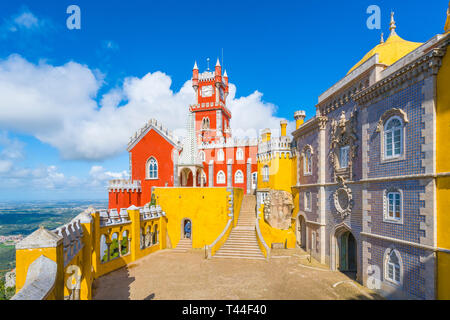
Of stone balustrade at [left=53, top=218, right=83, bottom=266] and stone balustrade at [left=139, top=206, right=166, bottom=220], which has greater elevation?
stone balustrade at [left=53, top=218, right=83, bottom=266]

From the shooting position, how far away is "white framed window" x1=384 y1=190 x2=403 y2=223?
10.9 m

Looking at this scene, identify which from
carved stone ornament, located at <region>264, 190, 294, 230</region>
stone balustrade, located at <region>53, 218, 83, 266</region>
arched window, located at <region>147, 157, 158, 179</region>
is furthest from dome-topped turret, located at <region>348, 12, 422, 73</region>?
arched window, located at <region>147, 157, 158, 179</region>

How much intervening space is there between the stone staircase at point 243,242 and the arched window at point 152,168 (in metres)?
11.3

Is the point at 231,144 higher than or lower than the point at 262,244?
higher

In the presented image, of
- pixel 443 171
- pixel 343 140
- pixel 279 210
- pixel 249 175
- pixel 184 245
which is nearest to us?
pixel 443 171

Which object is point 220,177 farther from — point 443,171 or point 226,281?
point 443,171

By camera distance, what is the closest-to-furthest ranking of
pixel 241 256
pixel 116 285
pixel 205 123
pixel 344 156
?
1. pixel 116 285
2. pixel 344 156
3. pixel 241 256
4. pixel 205 123

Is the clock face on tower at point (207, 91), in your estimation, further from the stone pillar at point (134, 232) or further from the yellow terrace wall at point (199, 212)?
the stone pillar at point (134, 232)

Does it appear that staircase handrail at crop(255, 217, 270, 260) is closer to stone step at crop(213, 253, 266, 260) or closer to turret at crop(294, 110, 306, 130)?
stone step at crop(213, 253, 266, 260)

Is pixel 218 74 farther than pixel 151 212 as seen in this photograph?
Yes

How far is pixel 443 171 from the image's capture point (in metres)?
9.14

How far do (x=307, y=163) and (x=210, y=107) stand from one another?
72.7ft

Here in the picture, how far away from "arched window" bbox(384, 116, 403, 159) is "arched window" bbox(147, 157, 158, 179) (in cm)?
2295

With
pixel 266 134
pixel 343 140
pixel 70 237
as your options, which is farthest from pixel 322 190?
pixel 70 237
